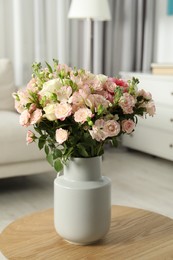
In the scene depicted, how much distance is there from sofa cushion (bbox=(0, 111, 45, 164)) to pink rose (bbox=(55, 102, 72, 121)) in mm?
1282

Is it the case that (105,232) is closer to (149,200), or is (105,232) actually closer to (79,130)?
(79,130)

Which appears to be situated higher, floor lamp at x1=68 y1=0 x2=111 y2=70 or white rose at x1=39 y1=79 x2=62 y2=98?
floor lamp at x1=68 y1=0 x2=111 y2=70

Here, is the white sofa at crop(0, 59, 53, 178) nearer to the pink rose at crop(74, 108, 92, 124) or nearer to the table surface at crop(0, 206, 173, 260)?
the table surface at crop(0, 206, 173, 260)

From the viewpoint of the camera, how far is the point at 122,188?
270 cm

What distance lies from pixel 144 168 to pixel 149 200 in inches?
27.8

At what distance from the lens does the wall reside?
146 inches

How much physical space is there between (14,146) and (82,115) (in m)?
1.35

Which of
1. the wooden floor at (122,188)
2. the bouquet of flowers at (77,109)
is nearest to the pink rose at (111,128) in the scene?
the bouquet of flowers at (77,109)

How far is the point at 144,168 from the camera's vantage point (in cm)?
318

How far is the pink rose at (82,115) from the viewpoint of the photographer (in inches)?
43.0

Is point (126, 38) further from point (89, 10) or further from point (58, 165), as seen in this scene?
point (58, 165)

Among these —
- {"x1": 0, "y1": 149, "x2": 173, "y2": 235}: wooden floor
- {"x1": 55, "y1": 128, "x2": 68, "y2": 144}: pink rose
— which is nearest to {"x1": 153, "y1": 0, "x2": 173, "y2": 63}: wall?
{"x1": 0, "y1": 149, "x2": 173, "y2": 235}: wooden floor

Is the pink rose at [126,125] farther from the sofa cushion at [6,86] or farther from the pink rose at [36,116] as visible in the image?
the sofa cushion at [6,86]

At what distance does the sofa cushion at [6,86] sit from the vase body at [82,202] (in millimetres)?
1809
